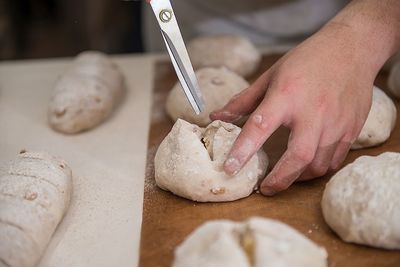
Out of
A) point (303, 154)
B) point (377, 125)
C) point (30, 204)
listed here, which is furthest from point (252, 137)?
point (30, 204)

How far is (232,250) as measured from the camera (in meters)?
1.18

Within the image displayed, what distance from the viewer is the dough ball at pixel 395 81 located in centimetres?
207

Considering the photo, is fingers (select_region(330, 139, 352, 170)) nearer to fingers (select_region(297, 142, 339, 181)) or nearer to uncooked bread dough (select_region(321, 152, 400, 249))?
fingers (select_region(297, 142, 339, 181))

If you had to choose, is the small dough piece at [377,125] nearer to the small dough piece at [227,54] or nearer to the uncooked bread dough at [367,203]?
the uncooked bread dough at [367,203]

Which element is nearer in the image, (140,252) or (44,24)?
(140,252)

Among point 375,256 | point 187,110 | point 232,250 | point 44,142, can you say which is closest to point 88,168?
point 44,142

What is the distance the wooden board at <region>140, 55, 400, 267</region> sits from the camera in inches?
55.4

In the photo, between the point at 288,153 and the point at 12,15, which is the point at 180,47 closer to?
the point at 288,153

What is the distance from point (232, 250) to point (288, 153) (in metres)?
0.44

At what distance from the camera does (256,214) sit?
157 centimetres

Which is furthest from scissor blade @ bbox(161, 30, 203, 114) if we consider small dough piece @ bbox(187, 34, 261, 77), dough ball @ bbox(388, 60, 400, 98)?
dough ball @ bbox(388, 60, 400, 98)

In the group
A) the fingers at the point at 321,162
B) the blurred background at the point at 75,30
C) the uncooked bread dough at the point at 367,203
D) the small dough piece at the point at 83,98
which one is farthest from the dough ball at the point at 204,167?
the blurred background at the point at 75,30

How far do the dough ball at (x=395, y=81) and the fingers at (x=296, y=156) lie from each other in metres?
0.68

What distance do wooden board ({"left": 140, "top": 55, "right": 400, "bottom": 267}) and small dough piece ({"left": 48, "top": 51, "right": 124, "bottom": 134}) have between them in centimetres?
39
